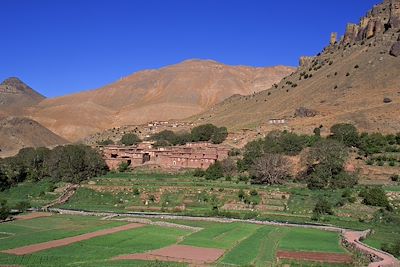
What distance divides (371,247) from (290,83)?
2691 inches

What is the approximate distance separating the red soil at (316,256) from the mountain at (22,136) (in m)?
75.2

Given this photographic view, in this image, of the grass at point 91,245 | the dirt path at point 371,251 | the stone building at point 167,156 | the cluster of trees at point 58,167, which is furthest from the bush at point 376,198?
the cluster of trees at point 58,167

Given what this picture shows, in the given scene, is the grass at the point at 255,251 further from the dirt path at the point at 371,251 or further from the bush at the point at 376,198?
the bush at the point at 376,198

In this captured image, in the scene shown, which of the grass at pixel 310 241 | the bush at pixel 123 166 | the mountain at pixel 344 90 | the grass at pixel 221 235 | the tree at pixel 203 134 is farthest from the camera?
the tree at pixel 203 134

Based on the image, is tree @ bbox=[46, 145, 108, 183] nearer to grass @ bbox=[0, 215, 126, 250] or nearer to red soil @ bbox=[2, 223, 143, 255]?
grass @ bbox=[0, 215, 126, 250]

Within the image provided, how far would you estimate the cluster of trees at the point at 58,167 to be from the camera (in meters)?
52.9

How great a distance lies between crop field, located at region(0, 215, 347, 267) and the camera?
2261 centimetres

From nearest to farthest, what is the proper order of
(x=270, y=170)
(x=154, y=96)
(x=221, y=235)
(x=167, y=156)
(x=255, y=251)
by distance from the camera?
1. (x=255, y=251)
2. (x=221, y=235)
3. (x=270, y=170)
4. (x=167, y=156)
5. (x=154, y=96)

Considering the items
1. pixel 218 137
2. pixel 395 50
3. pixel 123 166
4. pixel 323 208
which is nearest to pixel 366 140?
pixel 323 208

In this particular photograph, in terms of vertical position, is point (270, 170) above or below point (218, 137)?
below

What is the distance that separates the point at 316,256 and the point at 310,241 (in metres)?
4.15

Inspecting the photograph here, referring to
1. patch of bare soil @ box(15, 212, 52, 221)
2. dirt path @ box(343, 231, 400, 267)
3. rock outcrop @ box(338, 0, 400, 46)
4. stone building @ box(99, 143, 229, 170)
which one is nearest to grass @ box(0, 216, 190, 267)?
patch of bare soil @ box(15, 212, 52, 221)

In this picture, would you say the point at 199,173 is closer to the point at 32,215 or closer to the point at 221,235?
the point at 32,215

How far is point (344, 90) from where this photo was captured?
250ft
